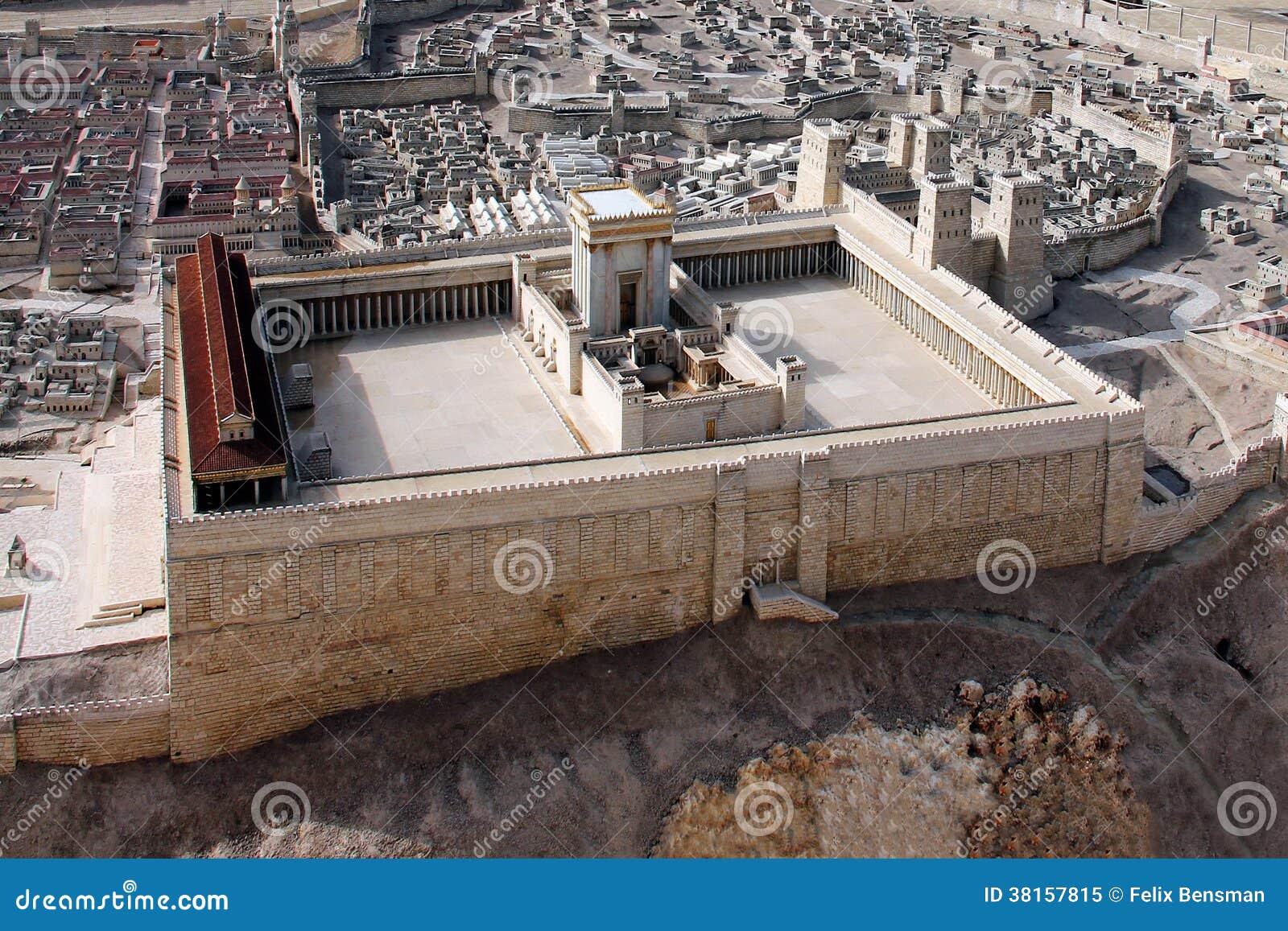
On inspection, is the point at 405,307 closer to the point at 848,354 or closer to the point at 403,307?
the point at 403,307

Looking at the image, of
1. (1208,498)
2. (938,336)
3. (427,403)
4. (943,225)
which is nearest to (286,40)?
(943,225)

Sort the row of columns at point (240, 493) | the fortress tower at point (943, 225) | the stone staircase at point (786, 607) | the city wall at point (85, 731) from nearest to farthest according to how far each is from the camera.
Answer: the city wall at point (85, 731) < the row of columns at point (240, 493) < the stone staircase at point (786, 607) < the fortress tower at point (943, 225)

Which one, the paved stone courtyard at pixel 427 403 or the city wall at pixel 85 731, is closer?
the city wall at pixel 85 731

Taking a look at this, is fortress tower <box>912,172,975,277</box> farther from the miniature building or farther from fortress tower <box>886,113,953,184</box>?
the miniature building

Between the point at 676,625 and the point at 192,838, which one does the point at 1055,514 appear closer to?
the point at 676,625

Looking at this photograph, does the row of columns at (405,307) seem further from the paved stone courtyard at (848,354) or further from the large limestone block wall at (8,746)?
the large limestone block wall at (8,746)

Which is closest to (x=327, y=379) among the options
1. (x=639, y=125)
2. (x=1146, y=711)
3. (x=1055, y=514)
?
(x=1055, y=514)

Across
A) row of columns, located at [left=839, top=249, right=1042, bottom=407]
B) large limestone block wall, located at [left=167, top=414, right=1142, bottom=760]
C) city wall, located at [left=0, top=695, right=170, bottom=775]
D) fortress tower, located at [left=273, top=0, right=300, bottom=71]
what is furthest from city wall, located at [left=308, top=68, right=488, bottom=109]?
city wall, located at [left=0, top=695, right=170, bottom=775]

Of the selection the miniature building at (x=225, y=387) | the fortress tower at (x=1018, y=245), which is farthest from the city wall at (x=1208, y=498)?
the miniature building at (x=225, y=387)
